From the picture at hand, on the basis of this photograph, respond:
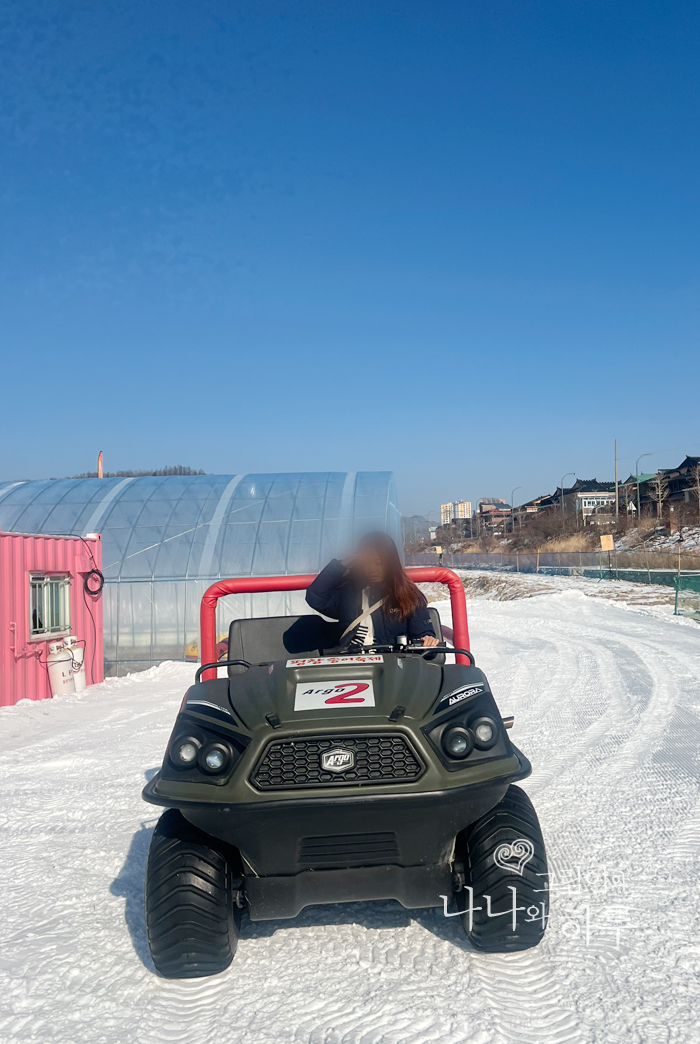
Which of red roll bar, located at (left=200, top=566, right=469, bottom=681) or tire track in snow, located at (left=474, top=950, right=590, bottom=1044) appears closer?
tire track in snow, located at (left=474, top=950, right=590, bottom=1044)

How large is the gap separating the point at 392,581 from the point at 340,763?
125 centimetres

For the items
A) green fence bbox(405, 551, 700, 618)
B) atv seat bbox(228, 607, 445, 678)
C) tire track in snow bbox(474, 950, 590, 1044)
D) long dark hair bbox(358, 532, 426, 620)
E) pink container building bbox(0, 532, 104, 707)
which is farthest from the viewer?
green fence bbox(405, 551, 700, 618)

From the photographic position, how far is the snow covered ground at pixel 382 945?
8.59ft

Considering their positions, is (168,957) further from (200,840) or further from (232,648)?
(232,648)

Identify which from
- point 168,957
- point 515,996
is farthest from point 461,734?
point 168,957

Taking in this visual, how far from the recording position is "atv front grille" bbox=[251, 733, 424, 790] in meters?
2.68

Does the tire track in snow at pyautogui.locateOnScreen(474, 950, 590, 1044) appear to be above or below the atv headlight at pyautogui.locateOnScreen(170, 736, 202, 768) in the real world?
below

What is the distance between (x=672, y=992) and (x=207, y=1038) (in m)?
1.60

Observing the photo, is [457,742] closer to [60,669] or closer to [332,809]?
[332,809]

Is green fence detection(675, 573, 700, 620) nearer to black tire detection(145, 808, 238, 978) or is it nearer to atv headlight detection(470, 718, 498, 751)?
atv headlight detection(470, 718, 498, 751)

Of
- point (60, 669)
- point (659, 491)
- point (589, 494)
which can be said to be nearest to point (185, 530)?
point (60, 669)

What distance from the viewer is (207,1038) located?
2566 millimetres

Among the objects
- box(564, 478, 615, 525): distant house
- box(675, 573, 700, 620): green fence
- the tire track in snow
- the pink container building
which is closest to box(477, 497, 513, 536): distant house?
box(564, 478, 615, 525): distant house

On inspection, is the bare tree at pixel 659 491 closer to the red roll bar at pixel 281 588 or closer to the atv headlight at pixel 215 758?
the red roll bar at pixel 281 588
